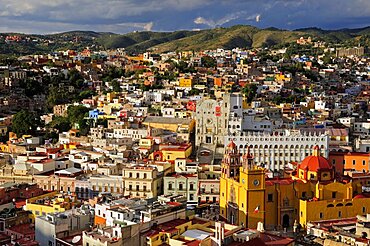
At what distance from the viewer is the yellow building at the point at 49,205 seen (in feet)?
105

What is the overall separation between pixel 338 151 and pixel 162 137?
43.9 feet

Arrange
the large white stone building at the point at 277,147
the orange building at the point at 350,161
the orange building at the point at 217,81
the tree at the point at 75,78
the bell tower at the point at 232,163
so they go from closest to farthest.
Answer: the bell tower at the point at 232,163
the orange building at the point at 350,161
the large white stone building at the point at 277,147
the orange building at the point at 217,81
the tree at the point at 75,78

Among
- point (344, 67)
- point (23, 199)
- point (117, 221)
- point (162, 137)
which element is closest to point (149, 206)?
point (117, 221)

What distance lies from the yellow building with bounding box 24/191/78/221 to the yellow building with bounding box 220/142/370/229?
27.4 ft

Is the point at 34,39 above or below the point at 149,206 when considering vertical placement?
above

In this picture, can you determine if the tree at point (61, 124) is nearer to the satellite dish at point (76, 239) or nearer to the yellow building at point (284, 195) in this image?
the yellow building at point (284, 195)

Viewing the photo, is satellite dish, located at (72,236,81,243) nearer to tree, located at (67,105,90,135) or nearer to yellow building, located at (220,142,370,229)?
yellow building, located at (220,142,370,229)

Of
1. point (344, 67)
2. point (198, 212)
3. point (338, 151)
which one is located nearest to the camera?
point (198, 212)

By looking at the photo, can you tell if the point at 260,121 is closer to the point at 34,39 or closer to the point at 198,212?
the point at 198,212

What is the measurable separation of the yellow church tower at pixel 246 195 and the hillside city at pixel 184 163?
0.21ft

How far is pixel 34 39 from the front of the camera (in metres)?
165

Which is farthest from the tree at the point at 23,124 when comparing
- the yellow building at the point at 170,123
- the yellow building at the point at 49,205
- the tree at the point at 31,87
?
the yellow building at the point at 49,205

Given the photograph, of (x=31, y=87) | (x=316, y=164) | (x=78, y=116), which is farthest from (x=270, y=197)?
(x=31, y=87)

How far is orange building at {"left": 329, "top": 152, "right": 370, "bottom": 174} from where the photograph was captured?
138ft
